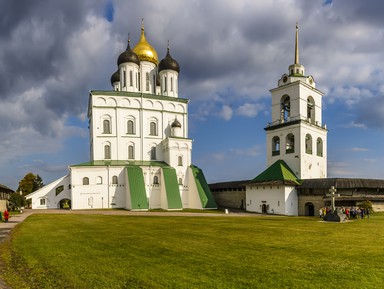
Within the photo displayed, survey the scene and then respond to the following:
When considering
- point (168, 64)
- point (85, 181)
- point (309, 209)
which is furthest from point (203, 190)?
point (168, 64)

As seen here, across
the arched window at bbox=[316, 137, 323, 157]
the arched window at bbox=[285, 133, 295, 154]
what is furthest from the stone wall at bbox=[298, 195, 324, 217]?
the arched window at bbox=[316, 137, 323, 157]

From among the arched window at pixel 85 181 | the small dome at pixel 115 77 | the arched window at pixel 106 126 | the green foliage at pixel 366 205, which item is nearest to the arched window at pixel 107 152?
the arched window at pixel 106 126

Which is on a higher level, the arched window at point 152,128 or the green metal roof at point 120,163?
the arched window at point 152,128

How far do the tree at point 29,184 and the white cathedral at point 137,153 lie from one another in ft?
79.4

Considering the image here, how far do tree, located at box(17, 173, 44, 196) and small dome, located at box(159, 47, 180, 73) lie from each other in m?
39.4

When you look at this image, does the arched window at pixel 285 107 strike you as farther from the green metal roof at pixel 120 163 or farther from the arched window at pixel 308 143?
the green metal roof at pixel 120 163

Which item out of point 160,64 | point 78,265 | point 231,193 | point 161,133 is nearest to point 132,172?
point 161,133

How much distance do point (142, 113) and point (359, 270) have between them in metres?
41.7

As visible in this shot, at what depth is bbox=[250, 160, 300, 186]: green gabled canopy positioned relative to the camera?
35.6 meters

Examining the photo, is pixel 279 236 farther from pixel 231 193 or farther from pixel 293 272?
pixel 231 193

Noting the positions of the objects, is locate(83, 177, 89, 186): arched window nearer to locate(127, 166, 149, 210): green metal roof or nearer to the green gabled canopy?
locate(127, 166, 149, 210): green metal roof

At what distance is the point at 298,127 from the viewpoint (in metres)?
38.3

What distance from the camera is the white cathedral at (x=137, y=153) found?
133 feet

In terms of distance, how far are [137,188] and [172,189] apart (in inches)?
192
